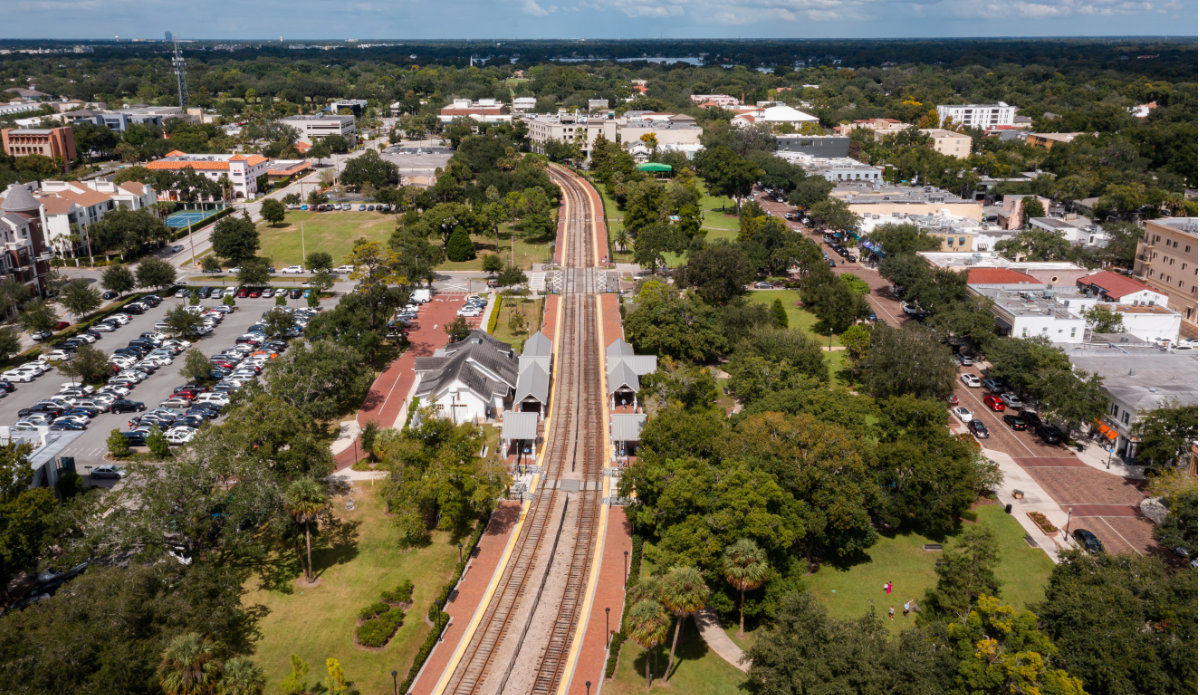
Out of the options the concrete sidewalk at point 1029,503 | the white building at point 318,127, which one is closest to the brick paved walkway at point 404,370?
the concrete sidewalk at point 1029,503

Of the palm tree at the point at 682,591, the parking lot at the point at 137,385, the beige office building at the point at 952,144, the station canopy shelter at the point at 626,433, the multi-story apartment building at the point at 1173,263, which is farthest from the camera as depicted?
the beige office building at the point at 952,144

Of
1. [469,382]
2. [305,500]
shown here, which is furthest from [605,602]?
[469,382]

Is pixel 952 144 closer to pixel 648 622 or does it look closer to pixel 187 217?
pixel 187 217

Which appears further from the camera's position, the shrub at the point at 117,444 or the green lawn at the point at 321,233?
the green lawn at the point at 321,233

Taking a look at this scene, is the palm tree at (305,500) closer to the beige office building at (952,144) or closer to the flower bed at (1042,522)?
the flower bed at (1042,522)

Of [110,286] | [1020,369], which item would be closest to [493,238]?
[110,286]

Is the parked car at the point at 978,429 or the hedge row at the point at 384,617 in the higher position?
the parked car at the point at 978,429

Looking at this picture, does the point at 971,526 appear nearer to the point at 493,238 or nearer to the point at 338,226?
the point at 493,238
